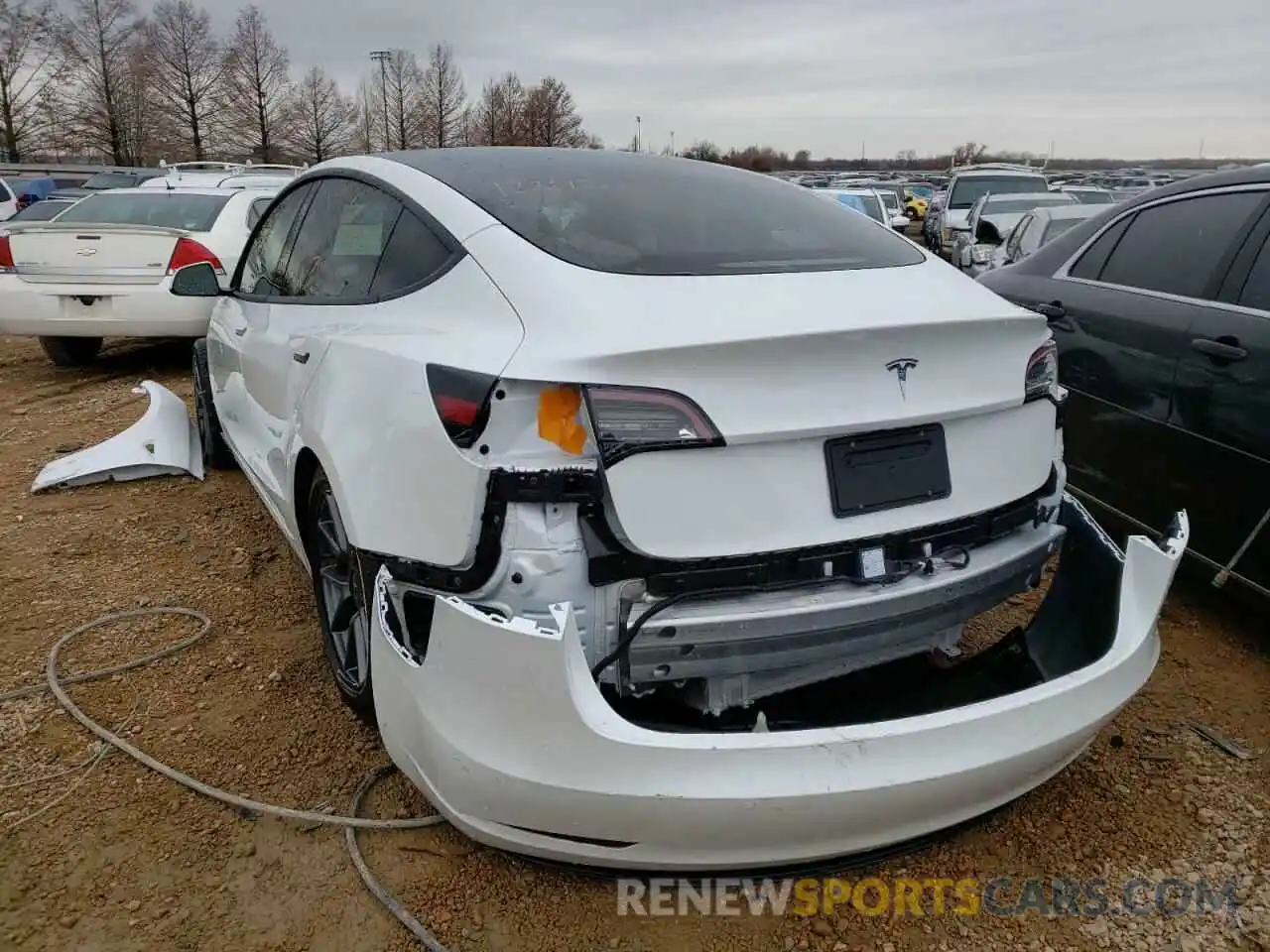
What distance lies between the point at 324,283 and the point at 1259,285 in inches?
120

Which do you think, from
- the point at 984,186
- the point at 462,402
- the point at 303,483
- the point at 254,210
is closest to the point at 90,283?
the point at 254,210

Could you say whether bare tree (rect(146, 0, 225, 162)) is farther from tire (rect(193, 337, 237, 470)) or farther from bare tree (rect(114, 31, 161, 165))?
tire (rect(193, 337, 237, 470))

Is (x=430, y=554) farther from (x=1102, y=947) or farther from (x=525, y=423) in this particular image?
(x=1102, y=947)

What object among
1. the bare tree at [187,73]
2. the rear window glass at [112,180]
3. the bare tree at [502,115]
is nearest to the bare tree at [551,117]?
the bare tree at [502,115]

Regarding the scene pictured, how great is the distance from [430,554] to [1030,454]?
55.6 inches

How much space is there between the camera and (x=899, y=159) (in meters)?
105

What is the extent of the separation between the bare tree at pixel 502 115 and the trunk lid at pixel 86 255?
40981 millimetres

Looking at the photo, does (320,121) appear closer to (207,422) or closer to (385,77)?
(385,77)

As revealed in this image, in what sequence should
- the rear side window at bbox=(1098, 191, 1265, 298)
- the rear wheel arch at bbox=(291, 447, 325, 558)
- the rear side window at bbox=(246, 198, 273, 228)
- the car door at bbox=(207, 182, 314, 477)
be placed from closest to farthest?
the rear wheel arch at bbox=(291, 447, 325, 558), the rear side window at bbox=(1098, 191, 1265, 298), the car door at bbox=(207, 182, 314, 477), the rear side window at bbox=(246, 198, 273, 228)

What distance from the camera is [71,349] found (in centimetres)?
794

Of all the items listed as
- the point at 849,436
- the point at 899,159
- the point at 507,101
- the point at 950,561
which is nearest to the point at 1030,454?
the point at 950,561

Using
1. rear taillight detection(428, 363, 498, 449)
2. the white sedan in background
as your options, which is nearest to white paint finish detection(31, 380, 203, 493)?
the white sedan in background

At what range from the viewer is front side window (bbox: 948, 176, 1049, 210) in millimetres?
16734

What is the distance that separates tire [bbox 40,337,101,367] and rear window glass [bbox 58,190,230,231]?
1.10 meters
